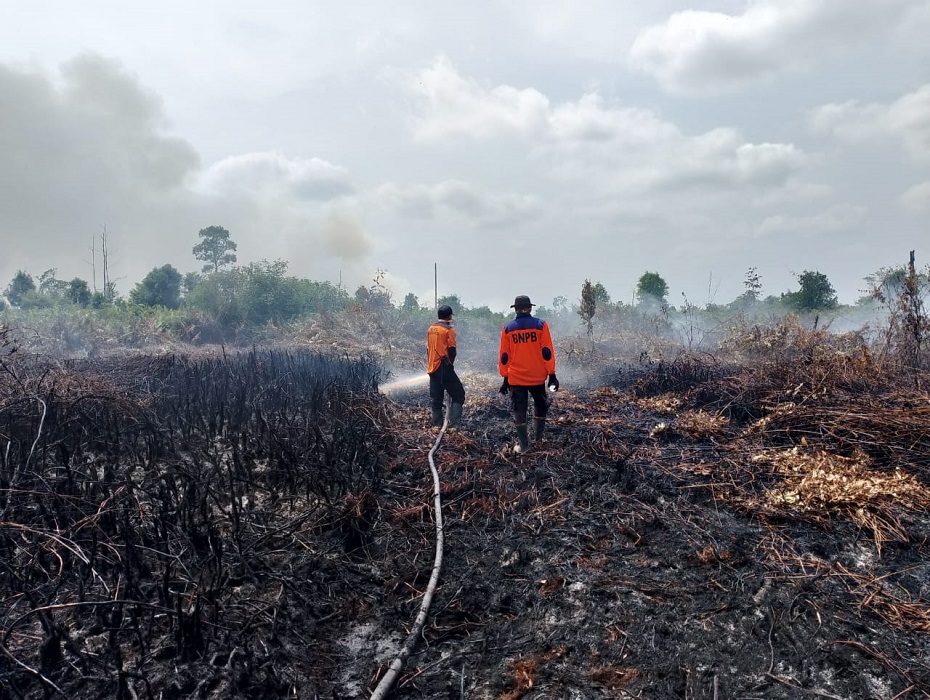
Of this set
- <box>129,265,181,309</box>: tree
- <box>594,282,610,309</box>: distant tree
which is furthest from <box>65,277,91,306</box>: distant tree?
<box>594,282,610,309</box>: distant tree

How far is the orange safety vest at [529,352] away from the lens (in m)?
6.70

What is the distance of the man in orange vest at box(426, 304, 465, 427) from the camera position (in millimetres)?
7855

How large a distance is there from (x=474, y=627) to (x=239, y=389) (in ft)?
19.1

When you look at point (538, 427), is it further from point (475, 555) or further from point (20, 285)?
point (20, 285)

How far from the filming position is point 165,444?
6.20 m

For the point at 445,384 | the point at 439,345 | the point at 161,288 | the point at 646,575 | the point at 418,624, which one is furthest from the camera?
the point at 161,288

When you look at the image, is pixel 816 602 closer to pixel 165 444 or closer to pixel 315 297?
pixel 165 444

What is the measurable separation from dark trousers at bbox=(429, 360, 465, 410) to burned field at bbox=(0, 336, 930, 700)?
0.76m

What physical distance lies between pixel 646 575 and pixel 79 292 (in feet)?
132

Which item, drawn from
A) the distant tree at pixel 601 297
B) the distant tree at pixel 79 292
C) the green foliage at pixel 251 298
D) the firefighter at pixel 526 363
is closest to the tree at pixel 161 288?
the distant tree at pixel 79 292

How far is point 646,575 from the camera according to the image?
3.94 metres

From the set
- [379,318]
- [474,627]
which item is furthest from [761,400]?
[379,318]

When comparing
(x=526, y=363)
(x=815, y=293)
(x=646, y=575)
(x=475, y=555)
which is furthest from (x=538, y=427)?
(x=815, y=293)

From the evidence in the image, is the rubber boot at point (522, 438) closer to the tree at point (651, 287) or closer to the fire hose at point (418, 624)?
the fire hose at point (418, 624)
